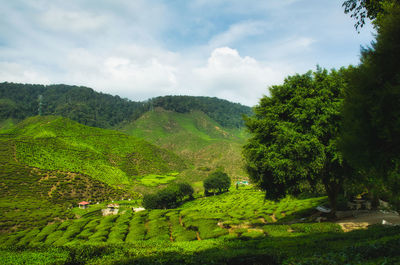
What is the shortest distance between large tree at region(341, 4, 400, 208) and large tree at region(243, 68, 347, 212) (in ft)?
22.2

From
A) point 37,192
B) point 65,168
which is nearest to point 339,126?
point 37,192

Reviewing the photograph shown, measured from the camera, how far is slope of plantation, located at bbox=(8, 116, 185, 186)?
107 m

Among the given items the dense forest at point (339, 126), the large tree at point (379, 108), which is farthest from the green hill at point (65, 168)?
the large tree at point (379, 108)

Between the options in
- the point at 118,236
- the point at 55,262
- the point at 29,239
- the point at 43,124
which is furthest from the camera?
the point at 43,124

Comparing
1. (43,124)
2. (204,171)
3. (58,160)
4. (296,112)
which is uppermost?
(43,124)

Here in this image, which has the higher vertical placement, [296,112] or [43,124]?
[43,124]

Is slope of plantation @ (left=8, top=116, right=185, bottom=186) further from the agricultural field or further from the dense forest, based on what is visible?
the dense forest

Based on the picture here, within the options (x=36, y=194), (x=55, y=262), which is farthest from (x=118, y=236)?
(x=36, y=194)

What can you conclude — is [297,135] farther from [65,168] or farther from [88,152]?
[88,152]

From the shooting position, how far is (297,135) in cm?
1714

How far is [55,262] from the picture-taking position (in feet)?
34.6

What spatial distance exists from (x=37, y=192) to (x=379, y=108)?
9296 centimetres

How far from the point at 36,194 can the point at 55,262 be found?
8065 centimetres

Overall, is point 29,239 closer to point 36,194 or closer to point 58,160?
point 36,194
